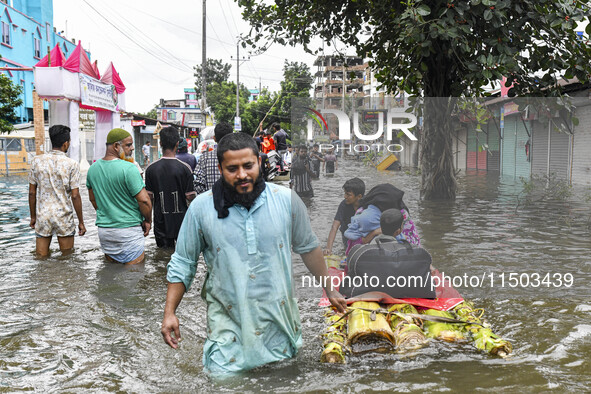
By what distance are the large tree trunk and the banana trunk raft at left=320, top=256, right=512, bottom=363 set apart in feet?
5.80

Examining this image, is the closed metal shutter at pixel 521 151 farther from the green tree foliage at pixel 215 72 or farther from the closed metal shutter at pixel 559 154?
the green tree foliage at pixel 215 72

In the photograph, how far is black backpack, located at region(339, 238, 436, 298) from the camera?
15.8ft

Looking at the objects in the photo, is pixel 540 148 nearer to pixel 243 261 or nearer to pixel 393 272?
pixel 393 272

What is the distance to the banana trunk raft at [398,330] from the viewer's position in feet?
13.4

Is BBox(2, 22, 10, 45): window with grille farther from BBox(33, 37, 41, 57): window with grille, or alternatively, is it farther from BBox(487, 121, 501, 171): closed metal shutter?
BBox(487, 121, 501, 171): closed metal shutter

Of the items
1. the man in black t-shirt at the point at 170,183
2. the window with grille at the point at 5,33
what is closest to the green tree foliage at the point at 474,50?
the man in black t-shirt at the point at 170,183

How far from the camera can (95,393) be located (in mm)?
3652

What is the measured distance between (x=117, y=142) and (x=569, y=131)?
4785 millimetres

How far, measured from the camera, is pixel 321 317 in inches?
203

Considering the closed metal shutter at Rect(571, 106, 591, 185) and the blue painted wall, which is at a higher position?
the blue painted wall

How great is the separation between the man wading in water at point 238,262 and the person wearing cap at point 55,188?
4016 millimetres

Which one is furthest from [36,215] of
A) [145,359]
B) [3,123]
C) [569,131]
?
[3,123]

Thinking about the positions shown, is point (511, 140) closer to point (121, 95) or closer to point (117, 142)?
point (117, 142)

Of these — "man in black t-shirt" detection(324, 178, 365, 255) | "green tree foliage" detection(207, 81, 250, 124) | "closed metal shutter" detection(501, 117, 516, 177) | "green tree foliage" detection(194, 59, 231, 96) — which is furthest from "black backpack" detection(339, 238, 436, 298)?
"green tree foliage" detection(194, 59, 231, 96)
